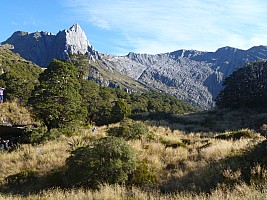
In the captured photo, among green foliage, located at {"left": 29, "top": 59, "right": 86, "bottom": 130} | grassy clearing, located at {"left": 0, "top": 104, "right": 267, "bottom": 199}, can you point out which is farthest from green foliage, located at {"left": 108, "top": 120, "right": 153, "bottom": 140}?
green foliage, located at {"left": 29, "top": 59, "right": 86, "bottom": 130}

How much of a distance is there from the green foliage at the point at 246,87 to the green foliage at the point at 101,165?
43250 mm

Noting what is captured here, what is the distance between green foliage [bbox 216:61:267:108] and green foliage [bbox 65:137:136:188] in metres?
43.3

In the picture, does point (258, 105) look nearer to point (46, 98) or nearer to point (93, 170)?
point (46, 98)

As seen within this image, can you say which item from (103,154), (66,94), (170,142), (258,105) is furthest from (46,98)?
(258,105)

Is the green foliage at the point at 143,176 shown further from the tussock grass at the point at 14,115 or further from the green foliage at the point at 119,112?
the green foliage at the point at 119,112

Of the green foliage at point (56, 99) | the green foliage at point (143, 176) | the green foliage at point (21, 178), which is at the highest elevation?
the green foliage at point (56, 99)

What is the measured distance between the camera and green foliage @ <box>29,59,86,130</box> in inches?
861

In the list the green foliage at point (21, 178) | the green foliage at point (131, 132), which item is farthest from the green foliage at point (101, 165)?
the green foliage at point (131, 132)

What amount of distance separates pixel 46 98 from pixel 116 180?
15627 millimetres

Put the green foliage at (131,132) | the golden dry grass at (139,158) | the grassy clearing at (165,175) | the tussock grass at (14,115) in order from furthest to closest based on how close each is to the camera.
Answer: the tussock grass at (14,115)
the green foliage at (131,132)
the golden dry grass at (139,158)
the grassy clearing at (165,175)

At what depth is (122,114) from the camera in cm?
4216

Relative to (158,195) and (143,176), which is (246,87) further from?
(158,195)

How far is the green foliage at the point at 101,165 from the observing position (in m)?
7.99

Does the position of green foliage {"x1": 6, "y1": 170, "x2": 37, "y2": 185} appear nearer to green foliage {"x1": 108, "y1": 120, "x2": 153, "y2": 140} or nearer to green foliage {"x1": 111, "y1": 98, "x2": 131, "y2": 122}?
green foliage {"x1": 108, "y1": 120, "x2": 153, "y2": 140}
